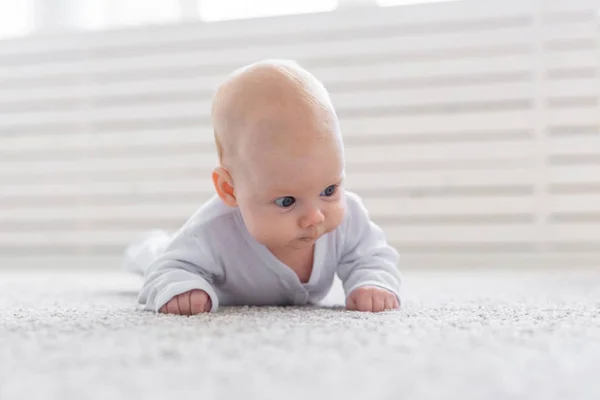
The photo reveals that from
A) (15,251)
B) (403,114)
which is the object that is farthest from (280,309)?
(15,251)

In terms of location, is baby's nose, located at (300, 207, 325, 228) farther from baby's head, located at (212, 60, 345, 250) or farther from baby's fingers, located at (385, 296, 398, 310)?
baby's fingers, located at (385, 296, 398, 310)

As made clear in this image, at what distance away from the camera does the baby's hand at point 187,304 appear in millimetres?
864

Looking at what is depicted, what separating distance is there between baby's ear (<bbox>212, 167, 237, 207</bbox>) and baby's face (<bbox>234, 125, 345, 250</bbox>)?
0.03 meters

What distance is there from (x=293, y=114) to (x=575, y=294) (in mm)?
577

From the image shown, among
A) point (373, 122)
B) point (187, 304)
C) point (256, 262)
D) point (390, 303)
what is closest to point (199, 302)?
point (187, 304)

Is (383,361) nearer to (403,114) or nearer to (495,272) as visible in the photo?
(495,272)

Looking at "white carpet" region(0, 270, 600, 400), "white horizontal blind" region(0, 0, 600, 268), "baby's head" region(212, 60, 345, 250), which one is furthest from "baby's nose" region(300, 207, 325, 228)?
"white horizontal blind" region(0, 0, 600, 268)

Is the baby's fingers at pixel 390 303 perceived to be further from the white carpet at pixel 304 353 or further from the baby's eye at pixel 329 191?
the baby's eye at pixel 329 191

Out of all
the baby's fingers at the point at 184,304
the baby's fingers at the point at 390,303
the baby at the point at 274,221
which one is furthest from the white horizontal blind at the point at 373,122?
the baby's fingers at the point at 184,304

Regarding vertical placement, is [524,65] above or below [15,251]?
above

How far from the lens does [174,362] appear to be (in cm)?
52

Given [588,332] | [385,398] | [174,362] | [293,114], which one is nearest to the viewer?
[385,398]

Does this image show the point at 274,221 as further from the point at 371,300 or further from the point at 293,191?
the point at 371,300

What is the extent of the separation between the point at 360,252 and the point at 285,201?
203mm
